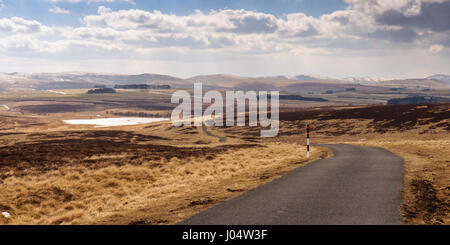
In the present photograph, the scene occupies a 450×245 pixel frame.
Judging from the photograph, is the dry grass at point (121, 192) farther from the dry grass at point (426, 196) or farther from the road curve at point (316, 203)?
the dry grass at point (426, 196)

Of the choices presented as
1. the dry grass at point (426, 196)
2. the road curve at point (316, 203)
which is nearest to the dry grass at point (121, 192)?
the road curve at point (316, 203)

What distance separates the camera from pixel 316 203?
429 inches

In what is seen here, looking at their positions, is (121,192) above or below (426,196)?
below

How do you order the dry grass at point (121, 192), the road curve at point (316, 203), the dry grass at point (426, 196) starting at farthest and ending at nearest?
the dry grass at point (121, 192) < the dry grass at point (426, 196) < the road curve at point (316, 203)

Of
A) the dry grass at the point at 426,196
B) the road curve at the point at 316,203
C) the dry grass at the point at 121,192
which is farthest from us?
the dry grass at the point at 121,192

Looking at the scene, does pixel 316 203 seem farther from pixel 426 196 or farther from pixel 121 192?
pixel 121 192

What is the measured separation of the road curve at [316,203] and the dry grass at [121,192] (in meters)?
1.11

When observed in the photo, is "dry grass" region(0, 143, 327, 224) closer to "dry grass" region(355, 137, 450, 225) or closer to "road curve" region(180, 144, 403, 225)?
"road curve" region(180, 144, 403, 225)

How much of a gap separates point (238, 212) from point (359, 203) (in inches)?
150

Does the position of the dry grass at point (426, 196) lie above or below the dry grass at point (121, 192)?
above

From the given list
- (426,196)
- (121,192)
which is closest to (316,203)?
(426,196)

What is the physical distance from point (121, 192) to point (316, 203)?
10426mm

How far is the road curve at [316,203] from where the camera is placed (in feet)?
29.8
